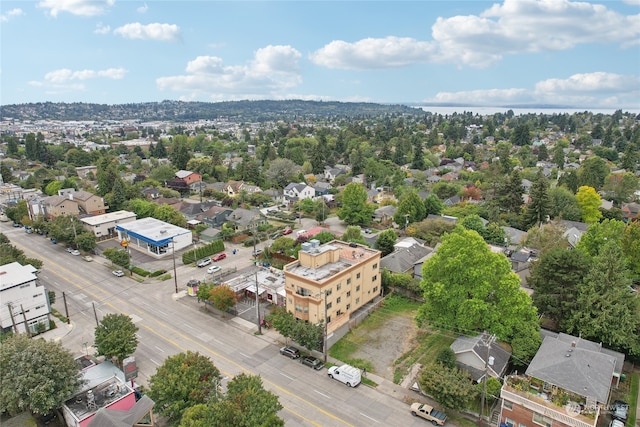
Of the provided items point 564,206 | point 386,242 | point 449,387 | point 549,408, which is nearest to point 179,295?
point 386,242

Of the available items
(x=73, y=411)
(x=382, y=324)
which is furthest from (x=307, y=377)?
(x=73, y=411)

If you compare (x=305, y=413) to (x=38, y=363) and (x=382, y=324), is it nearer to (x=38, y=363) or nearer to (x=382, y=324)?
(x=382, y=324)

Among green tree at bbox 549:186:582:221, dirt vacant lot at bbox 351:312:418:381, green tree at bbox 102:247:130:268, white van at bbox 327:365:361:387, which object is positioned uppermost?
green tree at bbox 549:186:582:221

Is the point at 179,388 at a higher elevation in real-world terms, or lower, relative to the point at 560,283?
lower

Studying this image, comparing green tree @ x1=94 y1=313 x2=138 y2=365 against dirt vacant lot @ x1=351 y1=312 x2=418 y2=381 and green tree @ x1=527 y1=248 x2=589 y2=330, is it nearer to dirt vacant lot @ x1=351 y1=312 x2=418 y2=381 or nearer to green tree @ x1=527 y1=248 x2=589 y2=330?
dirt vacant lot @ x1=351 y1=312 x2=418 y2=381

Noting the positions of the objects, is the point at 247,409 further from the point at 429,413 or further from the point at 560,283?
the point at 560,283

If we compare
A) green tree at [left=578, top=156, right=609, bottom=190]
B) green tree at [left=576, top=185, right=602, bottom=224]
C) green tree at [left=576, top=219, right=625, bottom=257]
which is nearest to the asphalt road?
green tree at [left=576, top=219, right=625, bottom=257]

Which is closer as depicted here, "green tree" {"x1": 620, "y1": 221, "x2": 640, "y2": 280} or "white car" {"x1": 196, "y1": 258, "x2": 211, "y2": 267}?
"green tree" {"x1": 620, "y1": 221, "x2": 640, "y2": 280}
